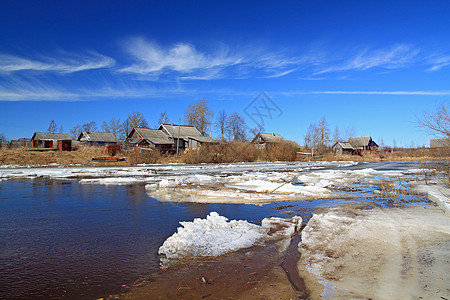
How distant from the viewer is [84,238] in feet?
20.7

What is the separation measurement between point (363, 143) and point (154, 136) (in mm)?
61951

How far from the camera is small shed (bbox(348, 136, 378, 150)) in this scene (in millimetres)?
85125

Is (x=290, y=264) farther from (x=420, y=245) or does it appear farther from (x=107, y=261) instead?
(x=107, y=261)

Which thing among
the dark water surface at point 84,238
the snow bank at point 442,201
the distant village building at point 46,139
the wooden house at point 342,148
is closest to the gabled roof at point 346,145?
the wooden house at point 342,148

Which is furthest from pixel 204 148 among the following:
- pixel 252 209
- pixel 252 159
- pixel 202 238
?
pixel 202 238

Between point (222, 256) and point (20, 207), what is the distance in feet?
25.7

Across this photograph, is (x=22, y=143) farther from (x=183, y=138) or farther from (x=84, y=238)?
(x=84, y=238)

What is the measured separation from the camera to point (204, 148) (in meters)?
40.8

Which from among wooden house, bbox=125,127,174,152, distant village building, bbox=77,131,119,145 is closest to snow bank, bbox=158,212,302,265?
wooden house, bbox=125,127,174,152

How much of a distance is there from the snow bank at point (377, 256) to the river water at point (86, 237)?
1.98 m

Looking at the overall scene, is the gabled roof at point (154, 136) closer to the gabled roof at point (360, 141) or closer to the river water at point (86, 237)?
the river water at point (86, 237)

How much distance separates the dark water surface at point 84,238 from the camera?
4211mm

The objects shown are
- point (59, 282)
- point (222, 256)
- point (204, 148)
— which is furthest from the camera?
point (204, 148)

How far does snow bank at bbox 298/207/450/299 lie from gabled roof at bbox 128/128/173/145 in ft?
155
